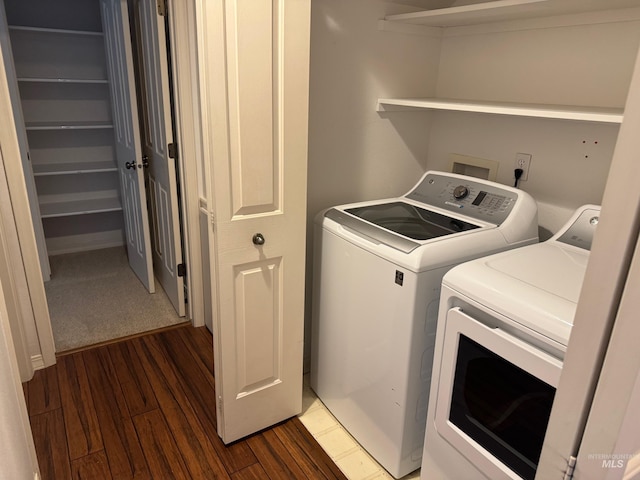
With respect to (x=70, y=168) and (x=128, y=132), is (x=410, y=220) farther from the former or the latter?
(x=70, y=168)

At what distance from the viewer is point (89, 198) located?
3801 mm

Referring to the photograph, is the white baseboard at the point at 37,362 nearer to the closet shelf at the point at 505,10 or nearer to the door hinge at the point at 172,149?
the door hinge at the point at 172,149

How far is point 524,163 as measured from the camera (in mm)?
1917

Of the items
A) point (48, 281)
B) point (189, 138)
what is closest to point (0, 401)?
point (189, 138)

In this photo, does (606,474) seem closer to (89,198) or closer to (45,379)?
(45,379)

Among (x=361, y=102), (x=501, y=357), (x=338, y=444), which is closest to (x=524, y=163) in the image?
(x=361, y=102)

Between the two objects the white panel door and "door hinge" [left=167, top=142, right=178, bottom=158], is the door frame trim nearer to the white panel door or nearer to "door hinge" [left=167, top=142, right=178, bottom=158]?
"door hinge" [left=167, top=142, right=178, bottom=158]

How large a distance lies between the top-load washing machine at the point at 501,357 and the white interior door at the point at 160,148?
1833mm

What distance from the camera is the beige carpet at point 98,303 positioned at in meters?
2.71

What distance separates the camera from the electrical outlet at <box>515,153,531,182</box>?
190 cm

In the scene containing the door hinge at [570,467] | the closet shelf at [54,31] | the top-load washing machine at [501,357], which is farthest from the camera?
the closet shelf at [54,31]

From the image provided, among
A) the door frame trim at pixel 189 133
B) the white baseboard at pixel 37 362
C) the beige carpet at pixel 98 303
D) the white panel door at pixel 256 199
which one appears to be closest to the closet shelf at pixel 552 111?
the white panel door at pixel 256 199

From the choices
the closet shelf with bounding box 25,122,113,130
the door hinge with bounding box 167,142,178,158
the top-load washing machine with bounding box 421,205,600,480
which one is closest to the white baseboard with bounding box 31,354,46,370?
the door hinge with bounding box 167,142,178,158

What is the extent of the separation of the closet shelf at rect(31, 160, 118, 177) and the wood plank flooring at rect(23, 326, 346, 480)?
1652 millimetres
